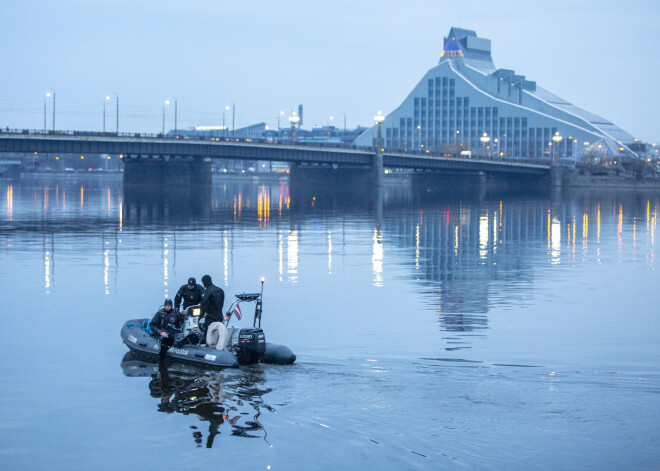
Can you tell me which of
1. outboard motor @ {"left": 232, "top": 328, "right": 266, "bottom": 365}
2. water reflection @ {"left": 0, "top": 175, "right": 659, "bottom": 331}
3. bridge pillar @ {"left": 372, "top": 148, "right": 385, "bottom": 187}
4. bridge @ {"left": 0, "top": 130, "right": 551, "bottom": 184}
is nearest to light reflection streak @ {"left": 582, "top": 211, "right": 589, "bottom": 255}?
water reflection @ {"left": 0, "top": 175, "right": 659, "bottom": 331}

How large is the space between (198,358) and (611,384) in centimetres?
1015

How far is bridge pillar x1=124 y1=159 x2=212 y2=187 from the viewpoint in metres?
156

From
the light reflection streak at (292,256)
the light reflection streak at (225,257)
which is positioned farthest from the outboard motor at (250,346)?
the light reflection streak at (292,256)

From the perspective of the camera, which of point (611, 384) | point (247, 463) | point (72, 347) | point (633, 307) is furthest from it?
point (633, 307)

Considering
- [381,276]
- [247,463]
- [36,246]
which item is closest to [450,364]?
[247,463]

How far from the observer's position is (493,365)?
2384cm

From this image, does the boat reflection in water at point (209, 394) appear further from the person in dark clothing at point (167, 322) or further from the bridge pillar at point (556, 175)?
the bridge pillar at point (556, 175)

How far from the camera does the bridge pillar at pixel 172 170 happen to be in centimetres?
15562

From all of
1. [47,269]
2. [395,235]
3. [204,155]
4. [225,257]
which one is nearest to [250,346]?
[47,269]

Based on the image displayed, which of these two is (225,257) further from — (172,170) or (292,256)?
(172,170)

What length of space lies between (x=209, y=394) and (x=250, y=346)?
2.13 meters

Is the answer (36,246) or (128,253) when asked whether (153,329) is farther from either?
(36,246)

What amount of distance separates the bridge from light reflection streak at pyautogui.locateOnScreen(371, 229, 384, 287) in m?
66.0

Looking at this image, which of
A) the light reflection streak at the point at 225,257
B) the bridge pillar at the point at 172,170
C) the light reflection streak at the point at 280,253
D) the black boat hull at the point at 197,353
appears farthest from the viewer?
the bridge pillar at the point at 172,170
